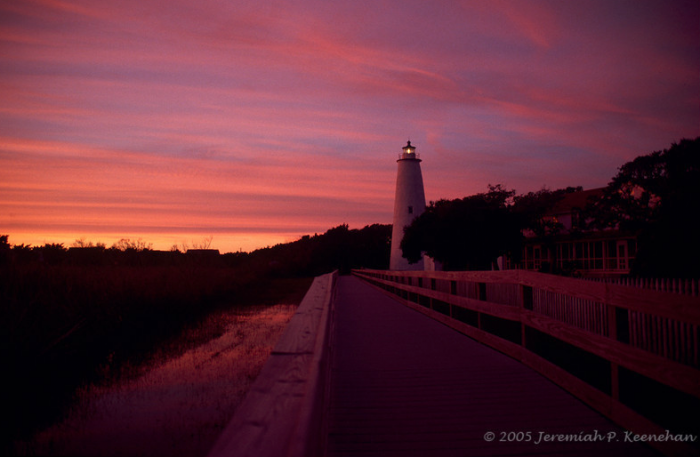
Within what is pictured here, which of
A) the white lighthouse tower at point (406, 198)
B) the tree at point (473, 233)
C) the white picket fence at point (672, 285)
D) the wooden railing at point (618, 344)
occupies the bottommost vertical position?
the wooden railing at point (618, 344)

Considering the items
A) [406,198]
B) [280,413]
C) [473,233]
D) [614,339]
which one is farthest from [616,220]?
[280,413]

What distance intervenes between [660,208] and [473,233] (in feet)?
29.7

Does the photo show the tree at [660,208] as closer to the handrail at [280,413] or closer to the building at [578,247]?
the building at [578,247]

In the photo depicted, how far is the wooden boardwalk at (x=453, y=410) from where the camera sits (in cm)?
312

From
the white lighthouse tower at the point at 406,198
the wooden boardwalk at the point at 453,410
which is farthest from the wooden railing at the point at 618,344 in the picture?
the white lighthouse tower at the point at 406,198

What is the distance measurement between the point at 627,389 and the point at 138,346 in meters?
6.90

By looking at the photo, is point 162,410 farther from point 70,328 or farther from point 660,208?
point 660,208

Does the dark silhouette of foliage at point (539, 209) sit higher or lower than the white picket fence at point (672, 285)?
higher

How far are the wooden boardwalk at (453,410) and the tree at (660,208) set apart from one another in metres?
8.15

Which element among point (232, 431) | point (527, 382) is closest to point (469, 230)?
point (527, 382)

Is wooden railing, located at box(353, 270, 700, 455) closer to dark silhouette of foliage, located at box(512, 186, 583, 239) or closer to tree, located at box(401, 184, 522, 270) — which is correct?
tree, located at box(401, 184, 522, 270)

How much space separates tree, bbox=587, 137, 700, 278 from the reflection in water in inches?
388

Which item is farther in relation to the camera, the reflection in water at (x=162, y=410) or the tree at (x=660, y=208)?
the tree at (x=660, y=208)

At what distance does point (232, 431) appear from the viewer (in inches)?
56.1
